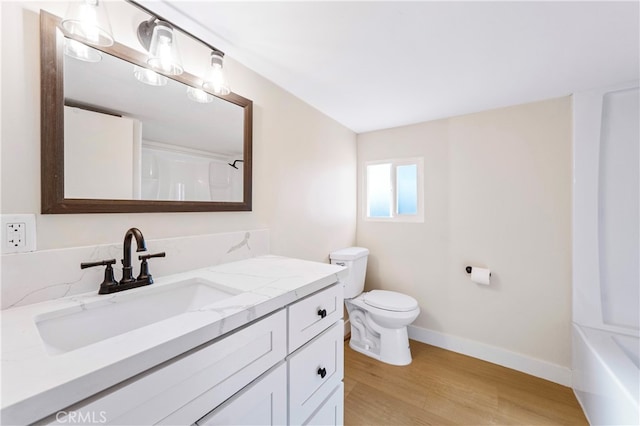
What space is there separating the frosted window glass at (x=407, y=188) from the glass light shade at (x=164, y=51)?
1.99 m

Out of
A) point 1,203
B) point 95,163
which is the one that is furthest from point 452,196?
point 1,203

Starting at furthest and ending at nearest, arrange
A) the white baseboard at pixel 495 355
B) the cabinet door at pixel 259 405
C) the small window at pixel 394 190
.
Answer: the small window at pixel 394 190, the white baseboard at pixel 495 355, the cabinet door at pixel 259 405

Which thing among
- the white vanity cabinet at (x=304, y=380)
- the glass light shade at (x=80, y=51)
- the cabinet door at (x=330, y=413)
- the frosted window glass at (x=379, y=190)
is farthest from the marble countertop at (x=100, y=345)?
the frosted window glass at (x=379, y=190)

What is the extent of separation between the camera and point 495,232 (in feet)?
6.54

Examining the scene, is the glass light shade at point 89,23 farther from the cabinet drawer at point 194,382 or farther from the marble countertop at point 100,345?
the cabinet drawer at point 194,382

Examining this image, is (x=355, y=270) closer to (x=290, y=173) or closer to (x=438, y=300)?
(x=438, y=300)

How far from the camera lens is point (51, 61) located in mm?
803

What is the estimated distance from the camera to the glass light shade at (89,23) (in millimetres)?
811

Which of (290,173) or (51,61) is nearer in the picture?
(51,61)

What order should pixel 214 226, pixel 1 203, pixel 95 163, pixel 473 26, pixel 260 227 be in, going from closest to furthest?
pixel 1 203 < pixel 95 163 < pixel 473 26 < pixel 214 226 < pixel 260 227

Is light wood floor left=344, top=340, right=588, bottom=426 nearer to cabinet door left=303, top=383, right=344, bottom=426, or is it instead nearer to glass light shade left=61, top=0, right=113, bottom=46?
cabinet door left=303, top=383, right=344, bottom=426

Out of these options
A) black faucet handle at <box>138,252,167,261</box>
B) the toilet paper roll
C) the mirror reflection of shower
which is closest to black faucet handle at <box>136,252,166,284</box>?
black faucet handle at <box>138,252,167,261</box>

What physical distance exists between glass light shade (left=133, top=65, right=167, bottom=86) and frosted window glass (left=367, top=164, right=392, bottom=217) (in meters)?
1.97

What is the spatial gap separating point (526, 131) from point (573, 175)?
1.42 feet
